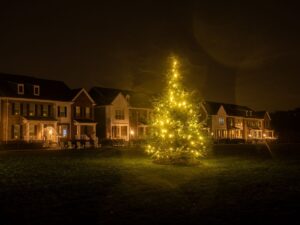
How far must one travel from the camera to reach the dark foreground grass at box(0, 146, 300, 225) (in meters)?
9.24

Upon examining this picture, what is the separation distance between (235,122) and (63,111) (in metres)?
45.5

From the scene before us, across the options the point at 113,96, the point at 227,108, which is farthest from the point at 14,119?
the point at 227,108

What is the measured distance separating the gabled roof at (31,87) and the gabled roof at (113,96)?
6.09 meters

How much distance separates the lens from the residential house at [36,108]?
153 feet

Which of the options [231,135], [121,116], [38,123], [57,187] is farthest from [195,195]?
[231,135]

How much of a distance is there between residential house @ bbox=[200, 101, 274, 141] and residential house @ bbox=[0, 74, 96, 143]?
2861cm

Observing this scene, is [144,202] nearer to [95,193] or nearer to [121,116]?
[95,193]

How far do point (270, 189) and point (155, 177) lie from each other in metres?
5.05

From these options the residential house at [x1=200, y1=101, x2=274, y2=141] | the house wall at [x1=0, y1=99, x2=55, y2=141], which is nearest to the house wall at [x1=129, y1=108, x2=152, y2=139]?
the residential house at [x1=200, y1=101, x2=274, y2=141]

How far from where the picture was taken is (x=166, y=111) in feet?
80.2

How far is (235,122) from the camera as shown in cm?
8800

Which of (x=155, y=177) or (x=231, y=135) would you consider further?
(x=231, y=135)

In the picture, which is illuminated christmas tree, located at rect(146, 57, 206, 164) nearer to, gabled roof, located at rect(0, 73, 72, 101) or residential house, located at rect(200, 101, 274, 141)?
gabled roof, located at rect(0, 73, 72, 101)

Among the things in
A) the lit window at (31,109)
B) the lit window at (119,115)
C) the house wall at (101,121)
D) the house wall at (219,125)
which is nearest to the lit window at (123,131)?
the lit window at (119,115)
